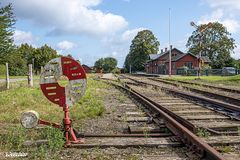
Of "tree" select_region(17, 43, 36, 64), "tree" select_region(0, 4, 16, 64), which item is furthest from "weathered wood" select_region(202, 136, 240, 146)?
"tree" select_region(17, 43, 36, 64)

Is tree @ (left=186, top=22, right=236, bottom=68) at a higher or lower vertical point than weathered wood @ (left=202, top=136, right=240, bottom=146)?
higher

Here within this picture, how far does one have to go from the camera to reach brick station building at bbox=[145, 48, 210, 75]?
76.6 m

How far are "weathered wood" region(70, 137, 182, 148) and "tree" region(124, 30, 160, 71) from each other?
107 m

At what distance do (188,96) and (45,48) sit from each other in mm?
75578

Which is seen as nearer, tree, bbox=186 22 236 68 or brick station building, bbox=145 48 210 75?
brick station building, bbox=145 48 210 75

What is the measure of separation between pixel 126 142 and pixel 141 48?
109 meters

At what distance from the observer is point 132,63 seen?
115 m

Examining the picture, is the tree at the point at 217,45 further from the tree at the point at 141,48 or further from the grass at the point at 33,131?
the grass at the point at 33,131

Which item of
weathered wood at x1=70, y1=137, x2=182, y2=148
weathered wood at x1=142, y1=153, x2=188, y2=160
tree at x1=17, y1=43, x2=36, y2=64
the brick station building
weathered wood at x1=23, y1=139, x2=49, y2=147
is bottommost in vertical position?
weathered wood at x1=142, y1=153, x2=188, y2=160

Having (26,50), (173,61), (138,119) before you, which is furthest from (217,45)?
(138,119)

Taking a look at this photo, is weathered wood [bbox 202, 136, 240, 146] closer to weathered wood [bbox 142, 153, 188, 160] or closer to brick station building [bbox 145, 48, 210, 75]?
weathered wood [bbox 142, 153, 188, 160]

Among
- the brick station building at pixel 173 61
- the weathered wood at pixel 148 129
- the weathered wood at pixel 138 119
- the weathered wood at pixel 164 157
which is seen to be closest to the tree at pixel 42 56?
the brick station building at pixel 173 61

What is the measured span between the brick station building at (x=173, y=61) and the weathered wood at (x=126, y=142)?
213 ft

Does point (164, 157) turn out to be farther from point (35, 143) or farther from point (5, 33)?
point (5, 33)
